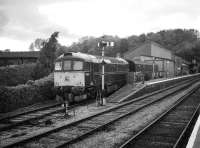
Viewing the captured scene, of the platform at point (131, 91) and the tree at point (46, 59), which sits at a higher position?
the tree at point (46, 59)

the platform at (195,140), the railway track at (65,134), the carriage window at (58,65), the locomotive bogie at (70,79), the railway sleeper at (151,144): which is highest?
the carriage window at (58,65)

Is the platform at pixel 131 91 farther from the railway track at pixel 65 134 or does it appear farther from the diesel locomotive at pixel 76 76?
the railway track at pixel 65 134

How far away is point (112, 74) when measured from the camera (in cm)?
2258

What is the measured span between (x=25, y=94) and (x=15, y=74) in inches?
445

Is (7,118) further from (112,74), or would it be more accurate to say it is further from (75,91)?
(112,74)

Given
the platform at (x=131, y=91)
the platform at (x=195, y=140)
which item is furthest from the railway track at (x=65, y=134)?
the platform at (x=131, y=91)

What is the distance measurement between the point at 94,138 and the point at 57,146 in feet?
5.83

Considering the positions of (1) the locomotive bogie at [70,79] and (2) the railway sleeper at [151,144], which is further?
(1) the locomotive bogie at [70,79]

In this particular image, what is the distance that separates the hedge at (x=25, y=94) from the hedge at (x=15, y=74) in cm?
810

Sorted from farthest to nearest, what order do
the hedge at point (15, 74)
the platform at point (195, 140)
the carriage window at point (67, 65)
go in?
the hedge at point (15, 74)
the carriage window at point (67, 65)
the platform at point (195, 140)

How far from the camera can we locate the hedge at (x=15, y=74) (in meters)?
25.4

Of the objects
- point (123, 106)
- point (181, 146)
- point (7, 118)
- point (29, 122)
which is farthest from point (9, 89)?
point (181, 146)

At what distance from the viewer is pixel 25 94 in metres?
16.5

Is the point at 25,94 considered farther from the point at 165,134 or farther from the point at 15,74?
the point at 15,74
